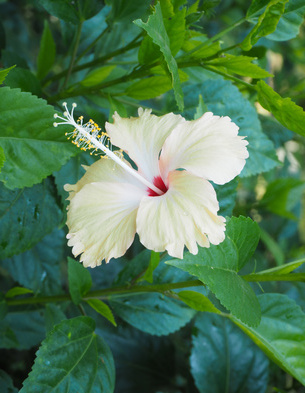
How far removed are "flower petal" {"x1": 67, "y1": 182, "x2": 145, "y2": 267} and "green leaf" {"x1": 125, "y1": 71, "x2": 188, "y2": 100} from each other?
0.85 feet

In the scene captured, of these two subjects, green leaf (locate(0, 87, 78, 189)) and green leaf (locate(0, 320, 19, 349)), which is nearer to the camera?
green leaf (locate(0, 87, 78, 189))

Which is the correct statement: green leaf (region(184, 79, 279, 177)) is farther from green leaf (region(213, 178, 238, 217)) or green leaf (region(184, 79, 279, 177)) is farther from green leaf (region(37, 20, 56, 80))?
green leaf (region(37, 20, 56, 80))

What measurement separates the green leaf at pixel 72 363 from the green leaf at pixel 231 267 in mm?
315

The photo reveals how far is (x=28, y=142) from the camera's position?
2.33 ft

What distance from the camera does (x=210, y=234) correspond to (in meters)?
0.60

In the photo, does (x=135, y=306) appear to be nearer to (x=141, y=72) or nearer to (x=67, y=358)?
(x=67, y=358)

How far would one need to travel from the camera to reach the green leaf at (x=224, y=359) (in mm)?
1073

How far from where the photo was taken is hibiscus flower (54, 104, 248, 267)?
60cm

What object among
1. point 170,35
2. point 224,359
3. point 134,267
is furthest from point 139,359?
point 170,35

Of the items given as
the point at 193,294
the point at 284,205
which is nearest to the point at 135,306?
the point at 193,294

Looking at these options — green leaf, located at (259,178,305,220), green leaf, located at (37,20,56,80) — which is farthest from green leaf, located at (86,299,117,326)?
green leaf, located at (259,178,305,220)

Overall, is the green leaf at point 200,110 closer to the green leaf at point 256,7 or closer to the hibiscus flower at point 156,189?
the hibiscus flower at point 156,189

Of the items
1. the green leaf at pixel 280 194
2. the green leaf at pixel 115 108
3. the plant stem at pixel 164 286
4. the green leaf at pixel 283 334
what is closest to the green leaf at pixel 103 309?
the plant stem at pixel 164 286

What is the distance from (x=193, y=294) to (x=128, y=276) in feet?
1.00
